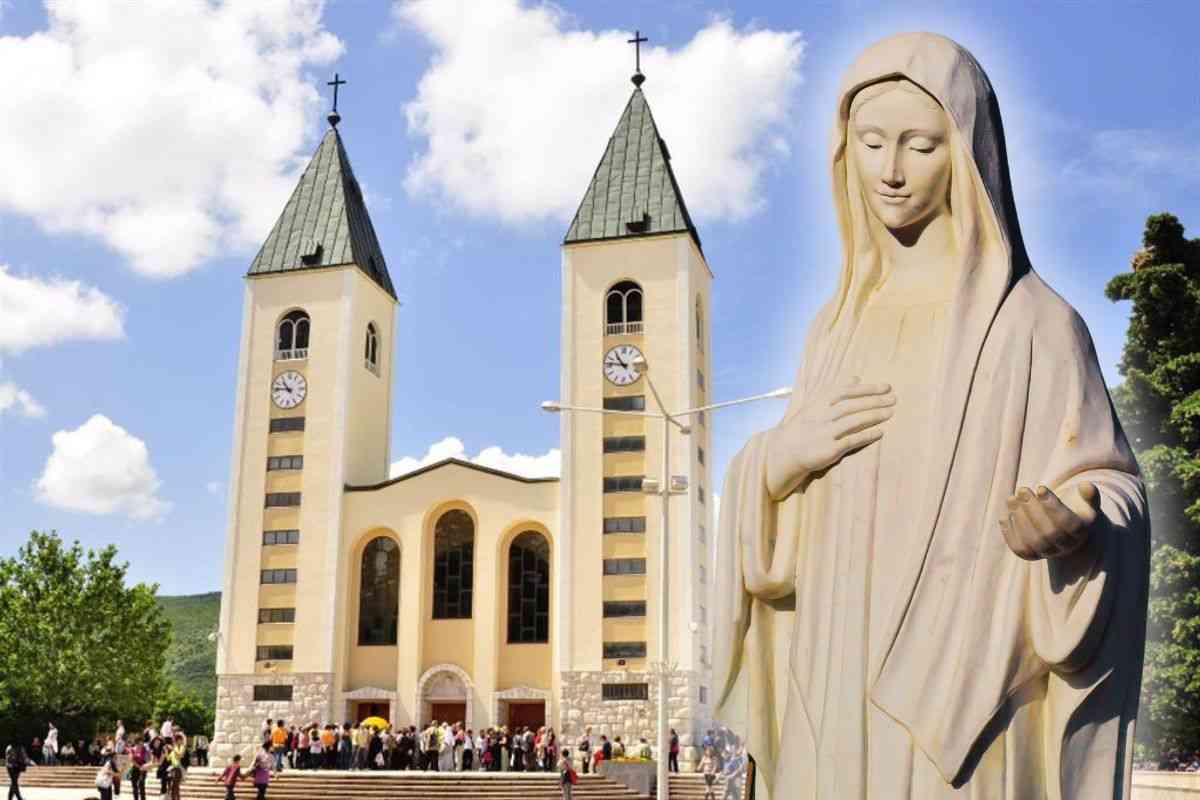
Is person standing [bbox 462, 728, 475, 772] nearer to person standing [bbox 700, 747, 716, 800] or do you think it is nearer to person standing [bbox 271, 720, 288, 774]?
person standing [bbox 271, 720, 288, 774]

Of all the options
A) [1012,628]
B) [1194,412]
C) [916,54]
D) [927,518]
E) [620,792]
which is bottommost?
[620,792]

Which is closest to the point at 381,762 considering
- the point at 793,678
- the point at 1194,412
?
the point at 1194,412

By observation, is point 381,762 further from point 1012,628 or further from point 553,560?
point 1012,628

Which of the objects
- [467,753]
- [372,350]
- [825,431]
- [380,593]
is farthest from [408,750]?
[825,431]

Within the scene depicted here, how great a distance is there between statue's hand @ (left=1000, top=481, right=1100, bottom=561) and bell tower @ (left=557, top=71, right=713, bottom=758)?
43.8m

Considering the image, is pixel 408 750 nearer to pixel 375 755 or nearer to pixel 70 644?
pixel 375 755

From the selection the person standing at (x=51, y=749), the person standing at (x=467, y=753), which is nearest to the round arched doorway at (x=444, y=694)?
the person standing at (x=467, y=753)

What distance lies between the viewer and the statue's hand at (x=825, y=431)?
444 cm

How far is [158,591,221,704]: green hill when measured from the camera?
143m

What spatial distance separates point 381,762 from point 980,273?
41294mm

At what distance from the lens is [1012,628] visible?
156 inches

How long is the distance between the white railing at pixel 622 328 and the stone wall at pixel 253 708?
17.3 m

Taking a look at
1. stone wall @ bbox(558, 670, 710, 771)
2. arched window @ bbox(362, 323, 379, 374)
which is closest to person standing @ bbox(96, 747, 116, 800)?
stone wall @ bbox(558, 670, 710, 771)

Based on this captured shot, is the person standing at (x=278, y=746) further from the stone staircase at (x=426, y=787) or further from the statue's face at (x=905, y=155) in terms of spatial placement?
the statue's face at (x=905, y=155)
